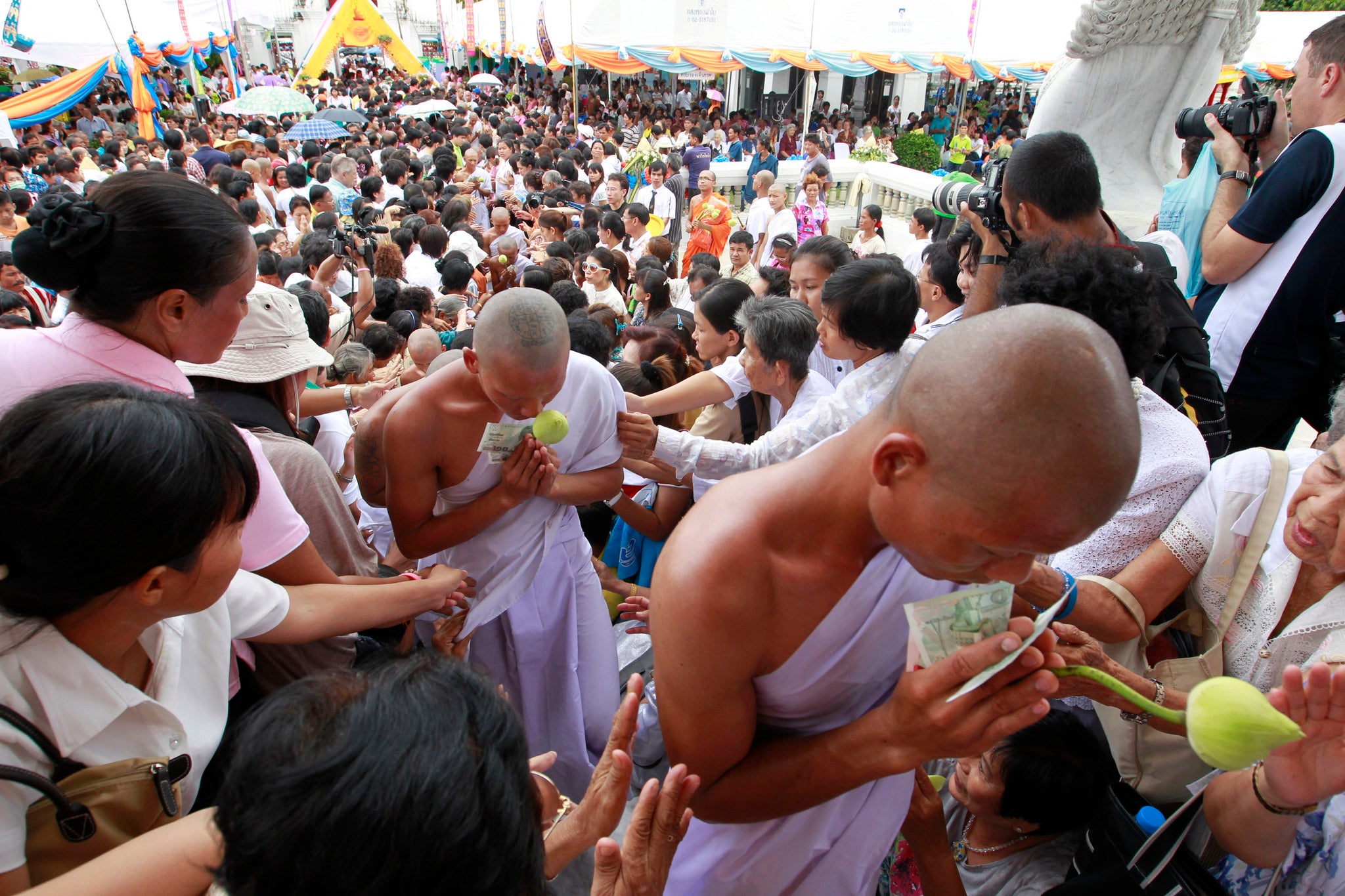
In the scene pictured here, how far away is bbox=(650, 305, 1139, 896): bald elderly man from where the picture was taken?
3.77 feet

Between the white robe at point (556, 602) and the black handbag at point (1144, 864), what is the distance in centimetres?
170

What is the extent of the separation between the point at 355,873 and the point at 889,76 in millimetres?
29988

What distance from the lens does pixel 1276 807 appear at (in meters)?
1.47

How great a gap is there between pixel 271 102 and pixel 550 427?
15572 mm

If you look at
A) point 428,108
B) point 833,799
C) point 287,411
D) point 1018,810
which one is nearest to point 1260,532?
point 1018,810

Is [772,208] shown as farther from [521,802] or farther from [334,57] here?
[334,57]

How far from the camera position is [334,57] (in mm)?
33500

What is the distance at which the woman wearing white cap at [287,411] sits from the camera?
2184mm

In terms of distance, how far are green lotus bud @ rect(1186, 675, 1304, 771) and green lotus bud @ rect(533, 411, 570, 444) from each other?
1733mm

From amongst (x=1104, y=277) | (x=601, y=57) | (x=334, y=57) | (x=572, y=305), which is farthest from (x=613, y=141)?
(x=334, y=57)

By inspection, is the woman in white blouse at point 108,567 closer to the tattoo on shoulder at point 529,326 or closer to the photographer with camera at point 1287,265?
the tattoo on shoulder at point 529,326

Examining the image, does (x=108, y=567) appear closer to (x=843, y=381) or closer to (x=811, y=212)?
(x=843, y=381)

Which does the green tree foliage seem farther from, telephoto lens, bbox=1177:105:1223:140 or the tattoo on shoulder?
the tattoo on shoulder

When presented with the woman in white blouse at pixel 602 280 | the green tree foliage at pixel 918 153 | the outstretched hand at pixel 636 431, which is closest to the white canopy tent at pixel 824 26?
the green tree foliage at pixel 918 153
